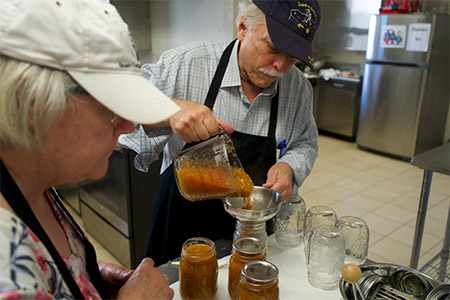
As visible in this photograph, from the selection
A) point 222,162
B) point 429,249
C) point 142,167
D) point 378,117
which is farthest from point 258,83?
point 378,117

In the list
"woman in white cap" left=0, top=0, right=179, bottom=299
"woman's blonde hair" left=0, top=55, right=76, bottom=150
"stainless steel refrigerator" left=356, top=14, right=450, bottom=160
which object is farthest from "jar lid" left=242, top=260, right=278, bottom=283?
"stainless steel refrigerator" left=356, top=14, right=450, bottom=160

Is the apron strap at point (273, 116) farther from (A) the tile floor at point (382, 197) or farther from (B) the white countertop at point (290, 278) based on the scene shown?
(A) the tile floor at point (382, 197)

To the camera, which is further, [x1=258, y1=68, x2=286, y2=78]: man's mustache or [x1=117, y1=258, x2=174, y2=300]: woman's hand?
[x1=258, y1=68, x2=286, y2=78]: man's mustache

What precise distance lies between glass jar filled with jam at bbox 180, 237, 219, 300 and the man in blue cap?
39 centimetres

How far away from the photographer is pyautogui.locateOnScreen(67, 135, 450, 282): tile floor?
293 cm

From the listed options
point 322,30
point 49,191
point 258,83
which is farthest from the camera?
point 322,30

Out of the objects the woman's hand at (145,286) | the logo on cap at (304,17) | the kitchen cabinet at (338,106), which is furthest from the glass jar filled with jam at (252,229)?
the kitchen cabinet at (338,106)

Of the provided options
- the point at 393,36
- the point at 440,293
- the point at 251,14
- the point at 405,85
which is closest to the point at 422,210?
the point at 440,293

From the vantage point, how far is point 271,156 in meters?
1.49

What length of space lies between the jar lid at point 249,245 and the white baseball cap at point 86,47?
51 centimetres

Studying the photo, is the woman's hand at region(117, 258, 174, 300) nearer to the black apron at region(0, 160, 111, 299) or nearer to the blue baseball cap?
the black apron at region(0, 160, 111, 299)

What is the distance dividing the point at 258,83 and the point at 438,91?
13.6ft

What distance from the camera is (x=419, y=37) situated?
4.42 m

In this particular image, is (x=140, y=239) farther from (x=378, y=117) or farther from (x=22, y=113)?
(x=378, y=117)
